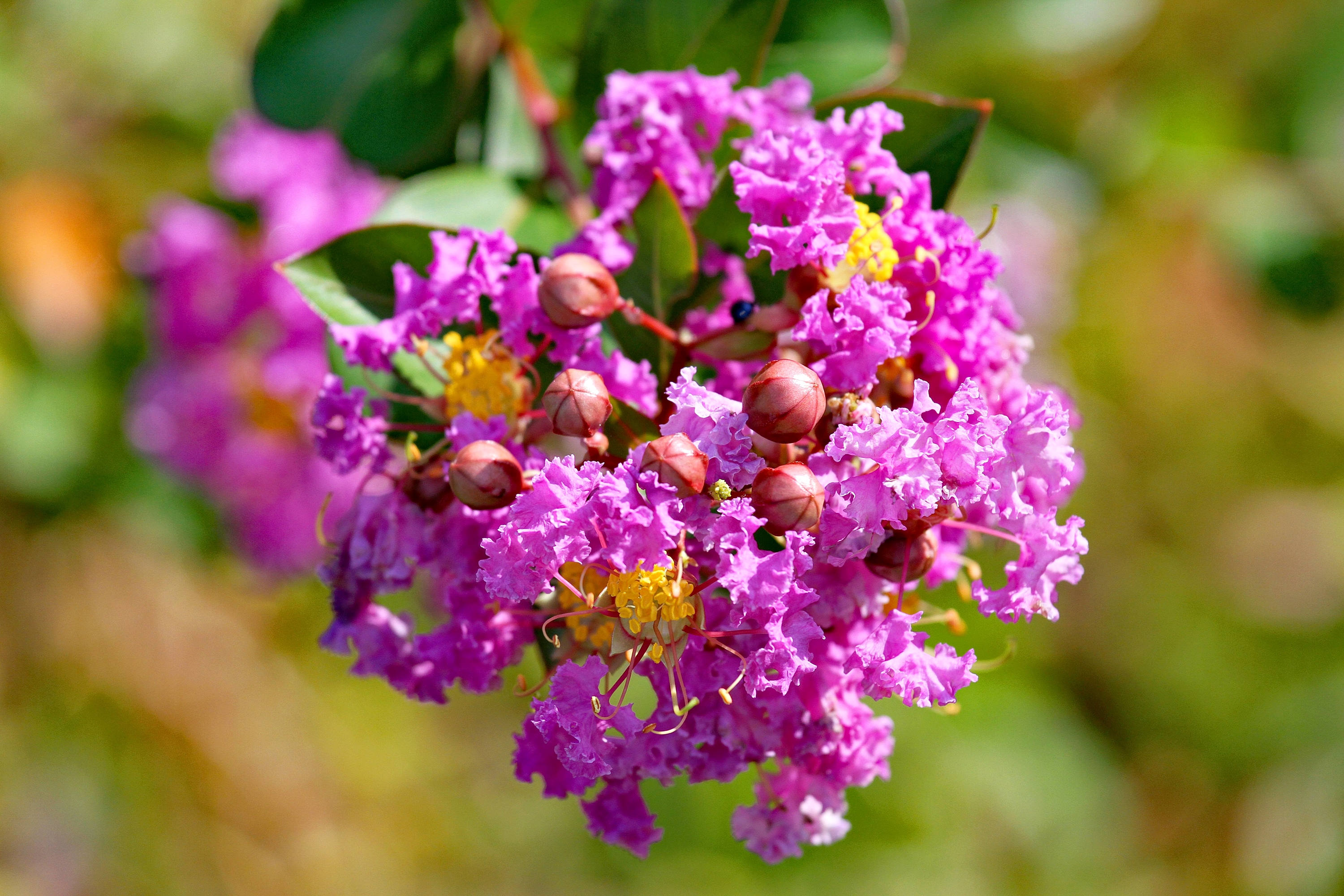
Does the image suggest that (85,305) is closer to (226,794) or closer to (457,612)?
(226,794)

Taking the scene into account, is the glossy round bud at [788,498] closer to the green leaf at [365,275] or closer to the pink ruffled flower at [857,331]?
the pink ruffled flower at [857,331]

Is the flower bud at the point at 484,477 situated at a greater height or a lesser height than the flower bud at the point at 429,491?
greater

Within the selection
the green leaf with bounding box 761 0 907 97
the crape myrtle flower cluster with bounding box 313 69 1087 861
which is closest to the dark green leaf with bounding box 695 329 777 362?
the crape myrtle flower cluster with bounding box 313 69 1087 861

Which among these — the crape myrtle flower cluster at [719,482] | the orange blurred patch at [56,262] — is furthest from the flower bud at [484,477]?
the orange blurred patch at [56,262]

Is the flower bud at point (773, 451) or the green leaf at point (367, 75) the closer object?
the flower bud at point (773, 451)

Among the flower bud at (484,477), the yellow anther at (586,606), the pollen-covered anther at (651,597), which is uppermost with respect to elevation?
the flower bud at (484,477)

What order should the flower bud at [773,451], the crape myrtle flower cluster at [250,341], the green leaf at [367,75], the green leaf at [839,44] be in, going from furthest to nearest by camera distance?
the crape myrtle flower cluster at [250,341] → the green leaf at [367,75] → the green leaf at [839,44] → the flower bud at [773,451]
